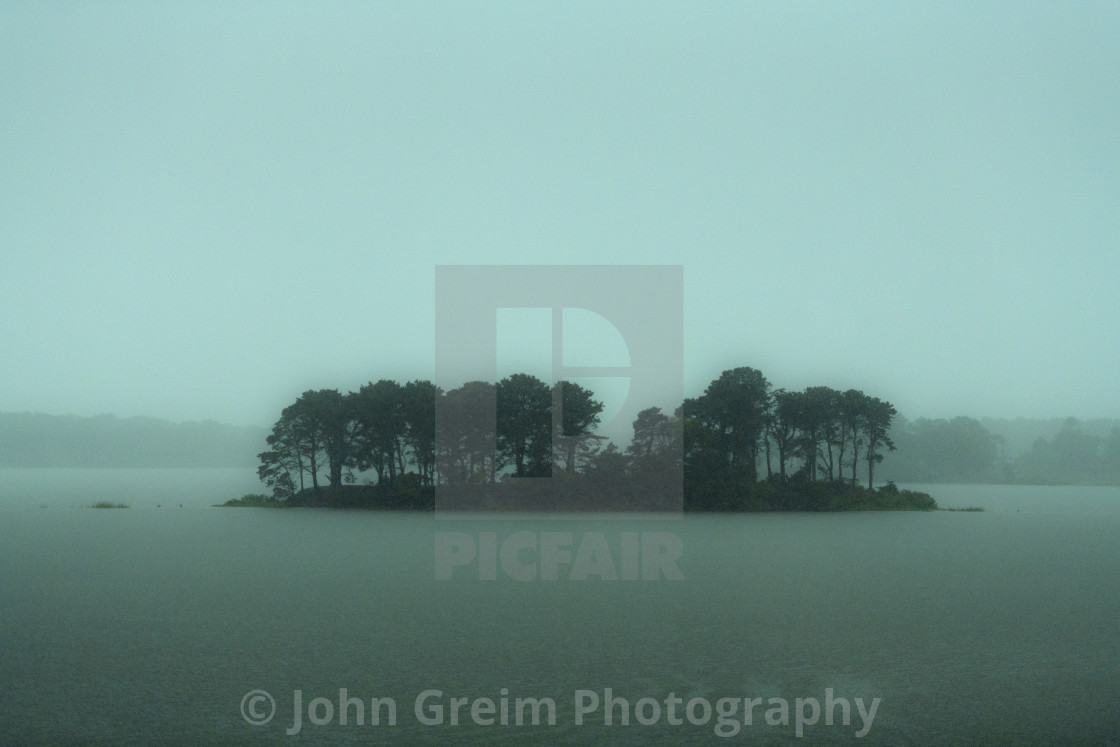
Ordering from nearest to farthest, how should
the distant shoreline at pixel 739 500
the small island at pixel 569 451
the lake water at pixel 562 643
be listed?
the lake water at pixel 562 643 < the small island at pixel 569 451 < the distant shoreline at pixel 739 500

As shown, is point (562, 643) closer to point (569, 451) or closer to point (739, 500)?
point (569, 451)

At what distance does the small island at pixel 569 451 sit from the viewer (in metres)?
20.2

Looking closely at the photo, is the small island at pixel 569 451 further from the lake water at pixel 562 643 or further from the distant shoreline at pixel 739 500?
the lake water at pixel 562 643

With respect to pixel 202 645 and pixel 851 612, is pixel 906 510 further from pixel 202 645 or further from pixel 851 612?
pixel 202 645

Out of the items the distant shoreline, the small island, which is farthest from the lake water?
the distant shoreline

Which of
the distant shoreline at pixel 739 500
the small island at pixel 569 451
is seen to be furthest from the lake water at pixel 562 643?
the distant shoreline at pixel 739 500

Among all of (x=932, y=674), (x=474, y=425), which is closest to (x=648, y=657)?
(x=932, y=674)

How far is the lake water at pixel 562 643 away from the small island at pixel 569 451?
7.23 metres

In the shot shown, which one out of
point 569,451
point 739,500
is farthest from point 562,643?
point 739,500

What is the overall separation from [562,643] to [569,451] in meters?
14.4

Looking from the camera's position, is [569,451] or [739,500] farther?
[739,500]

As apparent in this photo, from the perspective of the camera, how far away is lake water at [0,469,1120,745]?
4.54m

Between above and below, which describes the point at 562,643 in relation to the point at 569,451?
below

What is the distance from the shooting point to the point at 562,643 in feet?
20.7
